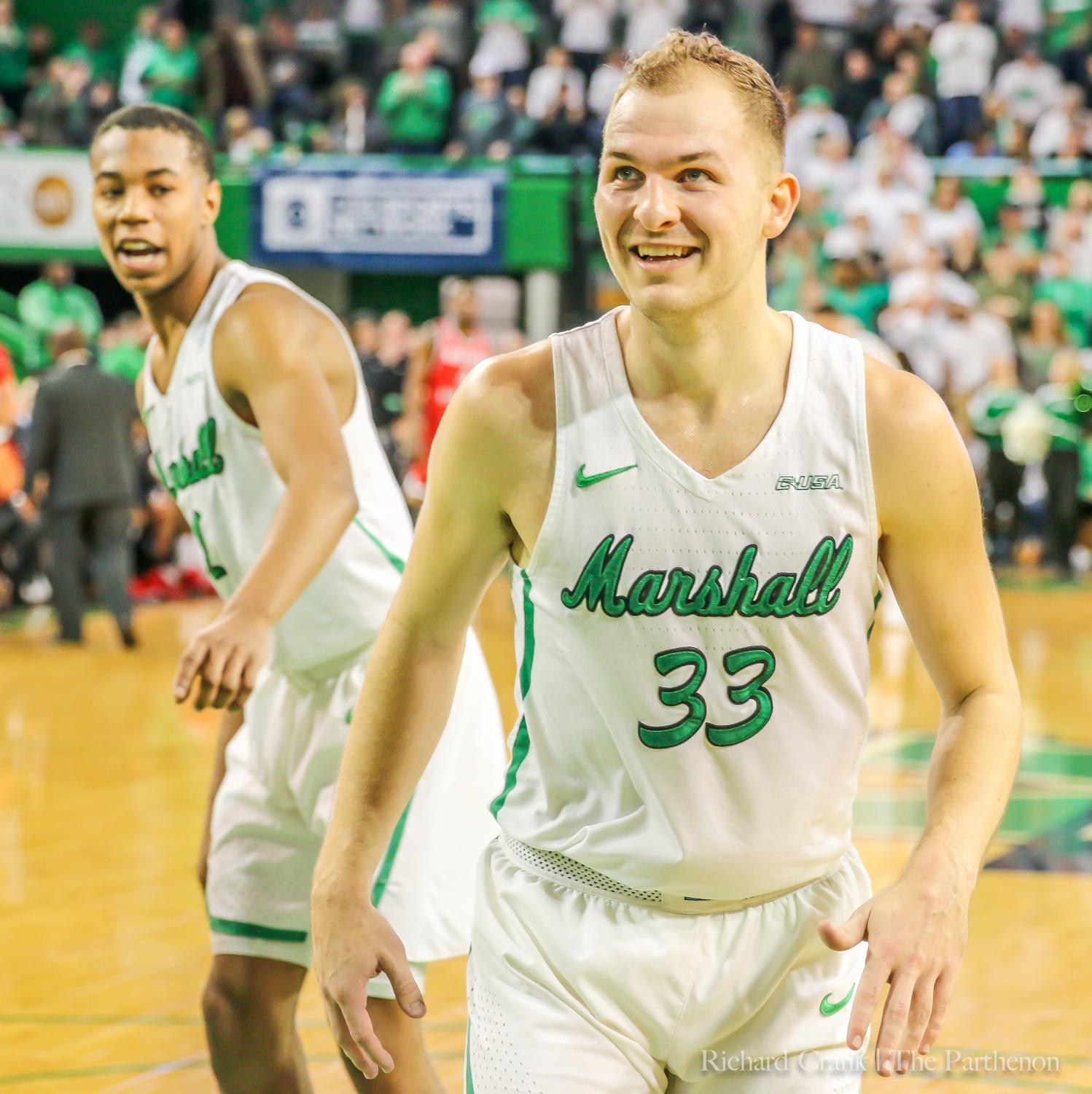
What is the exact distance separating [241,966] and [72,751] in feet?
16.5

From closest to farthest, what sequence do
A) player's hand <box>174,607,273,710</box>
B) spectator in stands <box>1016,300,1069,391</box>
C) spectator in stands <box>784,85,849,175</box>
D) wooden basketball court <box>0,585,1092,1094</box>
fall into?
player's hand <box>174,607,273,710</box>, wooden basketball court <box>0,585,1092,1094</box>, spectator in stands <box>1016,300,1069,391</box>, spectator in stands <box>784,85,849,175</box>

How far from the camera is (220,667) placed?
2840 millimetres

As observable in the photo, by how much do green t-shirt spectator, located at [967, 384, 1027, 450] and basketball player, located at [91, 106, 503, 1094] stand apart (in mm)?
11172

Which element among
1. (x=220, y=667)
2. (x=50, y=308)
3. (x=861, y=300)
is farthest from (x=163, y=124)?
(x=50, y=308)

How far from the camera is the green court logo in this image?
2.24 meters

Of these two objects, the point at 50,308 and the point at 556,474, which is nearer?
the point at 556,474

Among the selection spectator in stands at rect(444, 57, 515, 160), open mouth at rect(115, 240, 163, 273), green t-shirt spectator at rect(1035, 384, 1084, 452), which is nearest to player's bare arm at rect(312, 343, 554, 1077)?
open mouth at rect(115, 240, 163, 273)

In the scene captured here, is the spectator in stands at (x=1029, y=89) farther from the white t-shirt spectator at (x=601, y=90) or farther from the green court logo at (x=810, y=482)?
the green court logo at (x=810, y=482)

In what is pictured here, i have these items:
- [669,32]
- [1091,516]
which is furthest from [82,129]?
[669,32]

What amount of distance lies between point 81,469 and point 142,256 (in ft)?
26.2

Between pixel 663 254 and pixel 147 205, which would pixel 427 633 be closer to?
pixel 663 254

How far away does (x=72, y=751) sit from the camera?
812 cm

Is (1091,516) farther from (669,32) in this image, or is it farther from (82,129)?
(669,32)

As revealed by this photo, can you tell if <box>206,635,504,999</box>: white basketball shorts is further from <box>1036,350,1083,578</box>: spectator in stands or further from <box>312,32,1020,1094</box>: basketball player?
<box>1036,350,1083,578</box>: spectator in stands
